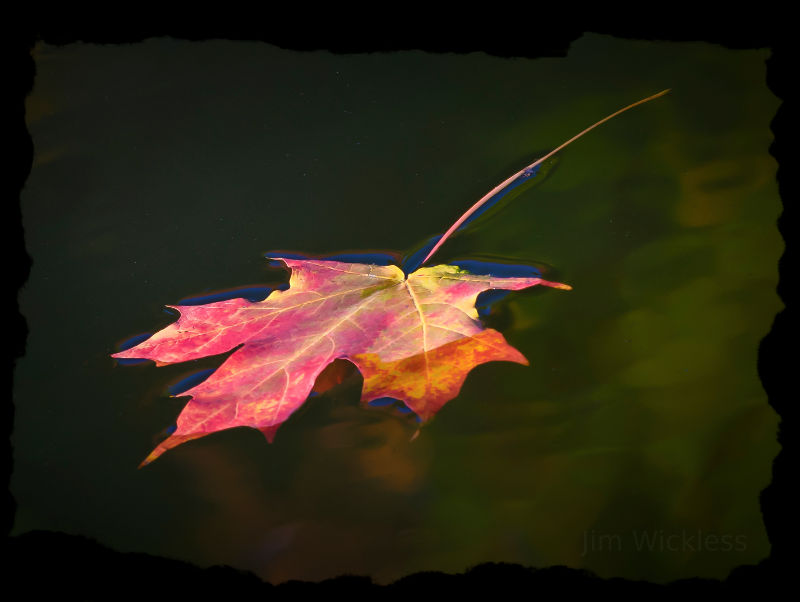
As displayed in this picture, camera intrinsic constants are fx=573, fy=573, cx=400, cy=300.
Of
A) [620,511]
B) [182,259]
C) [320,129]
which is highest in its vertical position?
[320,129]

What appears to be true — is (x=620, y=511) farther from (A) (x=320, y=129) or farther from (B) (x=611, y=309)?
Answer: (A) (x=320, y=129)

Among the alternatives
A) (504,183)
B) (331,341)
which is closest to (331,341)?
(331,341)

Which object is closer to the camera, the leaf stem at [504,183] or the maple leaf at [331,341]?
the maple leaf at [331,341]

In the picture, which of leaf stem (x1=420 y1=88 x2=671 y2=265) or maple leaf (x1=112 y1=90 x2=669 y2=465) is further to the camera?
leaf stem (x1=420 y1=88 x2=671 y2=265)

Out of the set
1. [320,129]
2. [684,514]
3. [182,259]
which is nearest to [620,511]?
[684,514]

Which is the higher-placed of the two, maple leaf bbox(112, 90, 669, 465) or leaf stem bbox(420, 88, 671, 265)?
leaf stem bbox(420, 88, 671, 265)

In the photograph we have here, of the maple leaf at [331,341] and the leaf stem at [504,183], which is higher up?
the leaf stem at [504,183]

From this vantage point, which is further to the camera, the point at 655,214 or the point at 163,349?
the point at 655,214

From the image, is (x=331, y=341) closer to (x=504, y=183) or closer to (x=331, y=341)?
(x=331, y=341)
